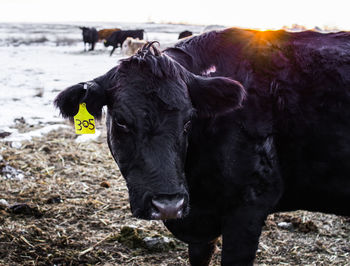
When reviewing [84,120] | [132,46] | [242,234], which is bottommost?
[242,234]

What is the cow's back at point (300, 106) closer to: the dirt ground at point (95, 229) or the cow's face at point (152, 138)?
the cow's face at point (152, 138)

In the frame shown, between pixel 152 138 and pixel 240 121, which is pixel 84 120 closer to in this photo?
pixel 152 138

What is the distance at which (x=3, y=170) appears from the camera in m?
4.83

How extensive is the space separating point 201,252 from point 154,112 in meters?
1.51

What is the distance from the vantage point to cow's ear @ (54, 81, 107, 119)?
2.15m

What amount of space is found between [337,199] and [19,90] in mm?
8776

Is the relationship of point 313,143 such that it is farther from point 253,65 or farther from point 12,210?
point 12,210

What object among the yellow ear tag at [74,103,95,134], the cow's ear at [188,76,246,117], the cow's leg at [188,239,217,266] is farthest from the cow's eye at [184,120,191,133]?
the cow's leg at [188,239,217,266]

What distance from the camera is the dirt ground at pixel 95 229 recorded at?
3352mm

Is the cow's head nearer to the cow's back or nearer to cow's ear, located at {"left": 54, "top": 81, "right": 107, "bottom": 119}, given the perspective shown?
cow's ear, located at {"left": 54, "top": 81, "right": 107, "bottom": 119}

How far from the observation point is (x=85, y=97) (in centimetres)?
213

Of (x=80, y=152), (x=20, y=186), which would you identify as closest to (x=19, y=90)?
(x=80, y=152)

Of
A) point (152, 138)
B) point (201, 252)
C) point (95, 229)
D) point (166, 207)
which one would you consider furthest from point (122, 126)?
point (95, 229)

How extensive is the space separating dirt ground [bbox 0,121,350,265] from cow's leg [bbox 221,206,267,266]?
107 cm
